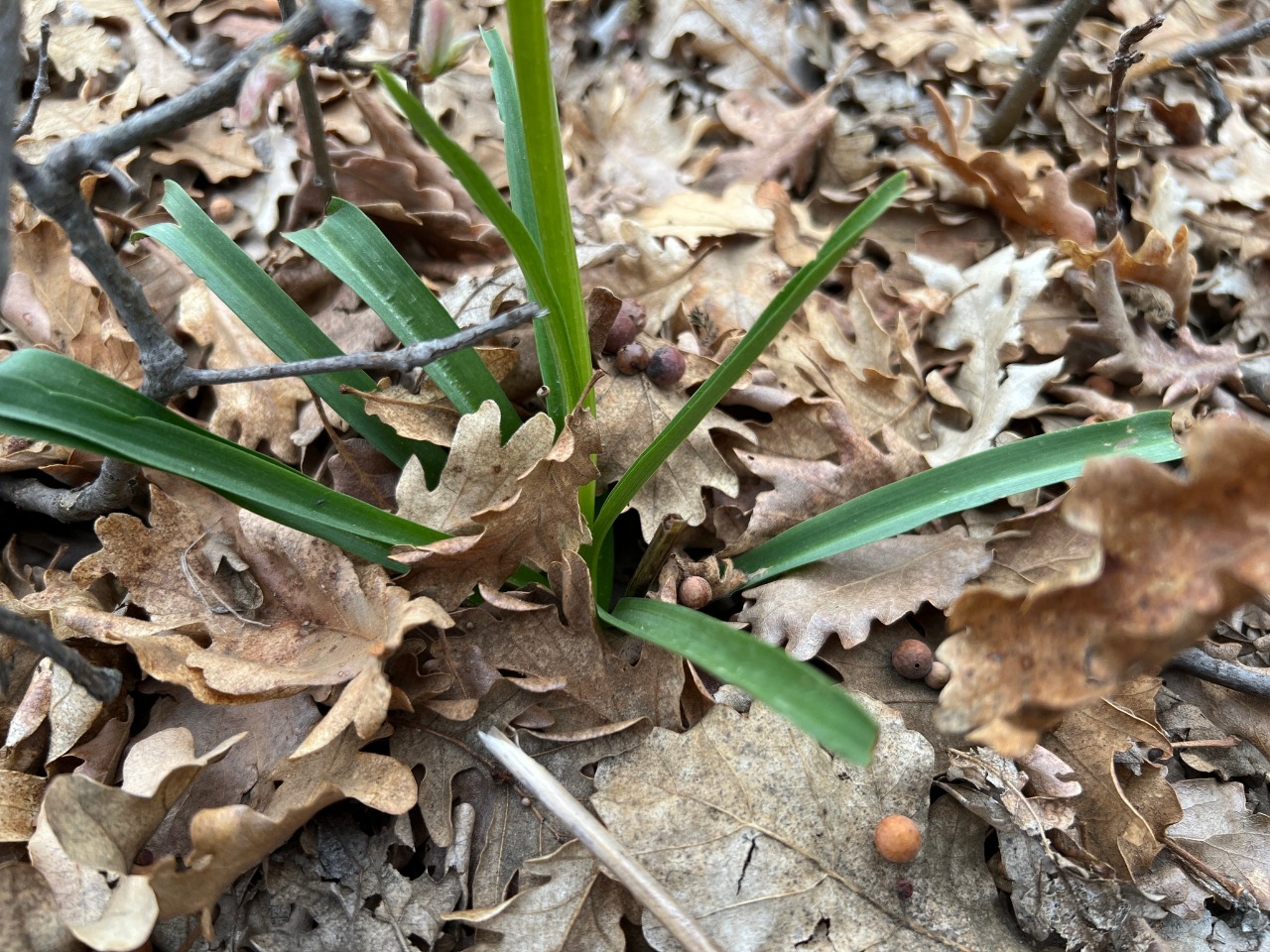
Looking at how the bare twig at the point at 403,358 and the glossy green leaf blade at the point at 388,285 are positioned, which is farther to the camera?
the glossy green leaf blade at the point at 388,285

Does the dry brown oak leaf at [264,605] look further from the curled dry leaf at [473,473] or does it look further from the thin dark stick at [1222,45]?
the thin dark stick at [1222,45]

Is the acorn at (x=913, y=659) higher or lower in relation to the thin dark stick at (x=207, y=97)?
lower

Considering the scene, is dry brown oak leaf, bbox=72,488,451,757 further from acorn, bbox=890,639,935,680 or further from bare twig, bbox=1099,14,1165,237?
bare twig, bbox=1099,14,1165,237

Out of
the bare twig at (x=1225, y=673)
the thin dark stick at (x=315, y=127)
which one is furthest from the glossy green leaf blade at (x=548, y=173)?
the bare twig at (x=1225, y=673)

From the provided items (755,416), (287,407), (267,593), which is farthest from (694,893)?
(287,407)

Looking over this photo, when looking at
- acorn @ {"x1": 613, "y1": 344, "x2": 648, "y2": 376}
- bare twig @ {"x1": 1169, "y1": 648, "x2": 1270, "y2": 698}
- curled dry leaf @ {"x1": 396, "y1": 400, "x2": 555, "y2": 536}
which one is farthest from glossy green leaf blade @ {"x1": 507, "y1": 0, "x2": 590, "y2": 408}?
bare twig @ {"x1": 1169, "y1": 648, "x2": 1270, "y2": 698}

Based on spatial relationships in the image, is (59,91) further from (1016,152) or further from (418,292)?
(1016,152)

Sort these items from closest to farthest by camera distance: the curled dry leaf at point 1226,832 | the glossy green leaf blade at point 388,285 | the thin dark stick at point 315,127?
the curled dry leaf at point 1226,832 → the glossy green leaf blade at point 388,285 → the thin dark stick at point 315,127
